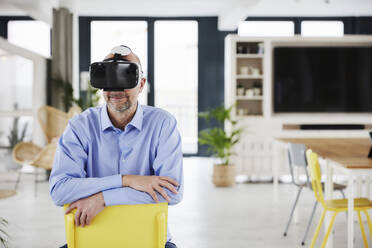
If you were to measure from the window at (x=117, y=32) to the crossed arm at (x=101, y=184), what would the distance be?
7514 mm

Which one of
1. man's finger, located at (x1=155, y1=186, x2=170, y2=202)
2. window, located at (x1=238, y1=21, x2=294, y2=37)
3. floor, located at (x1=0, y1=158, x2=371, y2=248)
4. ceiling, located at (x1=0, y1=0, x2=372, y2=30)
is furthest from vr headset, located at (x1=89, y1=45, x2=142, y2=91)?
window, located at (x1=238, y1=21, x2=294, y2=37)

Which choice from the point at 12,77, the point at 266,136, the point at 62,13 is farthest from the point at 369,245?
the point at 62,13

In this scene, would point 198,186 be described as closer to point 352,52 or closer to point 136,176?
point 352,52

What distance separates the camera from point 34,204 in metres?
4.79

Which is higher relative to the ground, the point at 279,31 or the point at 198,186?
the point at 279,31

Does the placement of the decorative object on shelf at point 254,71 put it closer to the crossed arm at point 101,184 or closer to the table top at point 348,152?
the table top at point 348,152

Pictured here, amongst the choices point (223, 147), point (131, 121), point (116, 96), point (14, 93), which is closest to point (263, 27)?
point (223, 147)

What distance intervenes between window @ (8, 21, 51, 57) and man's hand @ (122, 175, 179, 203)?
8.16m

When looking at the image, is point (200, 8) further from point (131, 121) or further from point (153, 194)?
point (153, 194)

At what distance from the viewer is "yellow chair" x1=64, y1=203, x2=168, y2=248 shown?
1.32 meters

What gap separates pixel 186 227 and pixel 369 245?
1519 millimetres

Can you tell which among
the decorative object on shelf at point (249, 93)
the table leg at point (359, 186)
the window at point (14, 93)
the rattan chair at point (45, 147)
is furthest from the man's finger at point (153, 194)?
the decorative object on shelf at point (249, 93)

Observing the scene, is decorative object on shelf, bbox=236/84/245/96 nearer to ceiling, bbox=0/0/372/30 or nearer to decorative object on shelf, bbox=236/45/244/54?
decorative object on shelf, bbox=236/45/244/54

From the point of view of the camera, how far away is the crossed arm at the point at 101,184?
4.61 feet
